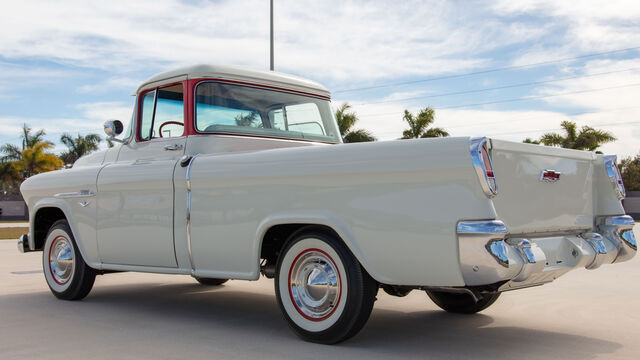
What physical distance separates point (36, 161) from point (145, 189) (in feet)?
145

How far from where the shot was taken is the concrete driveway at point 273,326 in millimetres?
4367

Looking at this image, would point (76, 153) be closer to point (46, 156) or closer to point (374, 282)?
point (46, 156)

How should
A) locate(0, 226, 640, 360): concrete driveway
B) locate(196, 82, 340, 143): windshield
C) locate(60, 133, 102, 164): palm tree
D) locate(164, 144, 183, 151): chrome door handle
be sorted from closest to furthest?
locate(0, 226, 640, 360): concrete driveway < locate(164, 144, 183, 151): chrome door handle < locate(196, 82, 340, 143): windshield < locate(60, 133, 102, 164): palm tree

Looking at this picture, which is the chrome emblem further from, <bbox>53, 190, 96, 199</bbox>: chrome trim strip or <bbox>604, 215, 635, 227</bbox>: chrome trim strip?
<bbox>53, 190, 96, 199</bbox>: chrome trim strip

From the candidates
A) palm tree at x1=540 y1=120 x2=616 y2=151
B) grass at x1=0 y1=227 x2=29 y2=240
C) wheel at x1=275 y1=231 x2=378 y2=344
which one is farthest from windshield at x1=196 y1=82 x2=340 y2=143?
palm tree at x1=540 y1=120 x2=616 y2=151

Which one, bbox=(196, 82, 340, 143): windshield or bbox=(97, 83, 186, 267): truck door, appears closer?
bbox=(97, 83, 186, 267): truck door

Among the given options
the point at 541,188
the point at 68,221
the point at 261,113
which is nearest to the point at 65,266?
the point at 68,221

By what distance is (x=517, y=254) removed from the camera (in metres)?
3.88

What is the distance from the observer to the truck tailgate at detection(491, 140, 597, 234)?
4.10m

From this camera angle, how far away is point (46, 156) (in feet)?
152

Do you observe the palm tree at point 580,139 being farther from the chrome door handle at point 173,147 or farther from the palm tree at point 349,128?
the chrome door handle at point 173,147

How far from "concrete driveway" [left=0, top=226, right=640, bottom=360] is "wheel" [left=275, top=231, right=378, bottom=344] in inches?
5.6

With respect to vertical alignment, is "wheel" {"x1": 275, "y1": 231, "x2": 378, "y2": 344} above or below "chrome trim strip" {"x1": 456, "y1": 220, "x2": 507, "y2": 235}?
below

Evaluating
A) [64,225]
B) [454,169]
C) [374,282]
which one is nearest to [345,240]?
[374,282]
